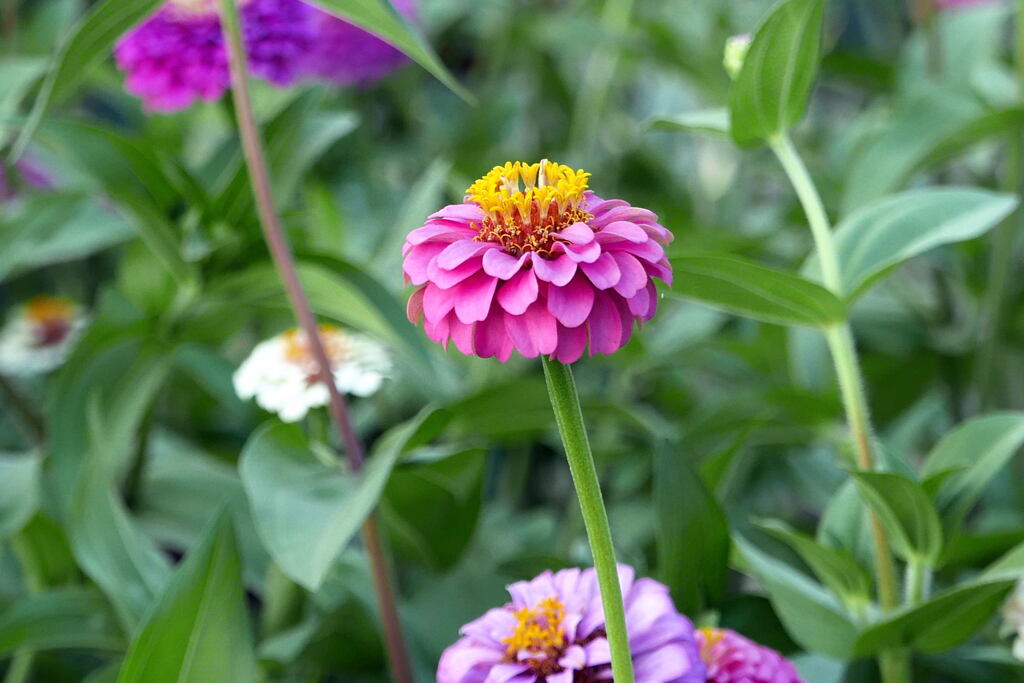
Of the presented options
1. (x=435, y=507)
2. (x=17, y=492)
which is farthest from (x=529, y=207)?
(x=17, y=492)

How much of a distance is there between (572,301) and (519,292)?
0.01 meters

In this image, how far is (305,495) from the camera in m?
0.41

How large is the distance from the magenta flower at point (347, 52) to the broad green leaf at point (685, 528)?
39 cm

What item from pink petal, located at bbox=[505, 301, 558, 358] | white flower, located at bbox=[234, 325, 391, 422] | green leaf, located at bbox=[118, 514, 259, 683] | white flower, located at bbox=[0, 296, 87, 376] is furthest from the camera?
white flower, located at bbox=[0, 296, 87, 376]

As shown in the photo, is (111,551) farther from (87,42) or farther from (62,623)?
(87,42)

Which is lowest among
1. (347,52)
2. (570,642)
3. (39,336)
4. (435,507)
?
(570,642)

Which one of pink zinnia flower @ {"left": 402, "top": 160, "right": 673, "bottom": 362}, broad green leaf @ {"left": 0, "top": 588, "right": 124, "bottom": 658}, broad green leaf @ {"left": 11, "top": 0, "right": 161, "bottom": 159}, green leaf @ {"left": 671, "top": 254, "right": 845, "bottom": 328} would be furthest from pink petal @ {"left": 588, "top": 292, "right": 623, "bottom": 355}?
broad green leaf @ {"left": 0, "top": 588, "right": 124, "bottom": 658}

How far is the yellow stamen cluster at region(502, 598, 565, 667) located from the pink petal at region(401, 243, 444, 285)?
108mm

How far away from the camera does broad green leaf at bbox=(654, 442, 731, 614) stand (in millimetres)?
412

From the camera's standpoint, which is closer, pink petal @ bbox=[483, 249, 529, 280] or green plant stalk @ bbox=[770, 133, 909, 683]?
pink petal @ bbox=[483, 249, 529, 280]

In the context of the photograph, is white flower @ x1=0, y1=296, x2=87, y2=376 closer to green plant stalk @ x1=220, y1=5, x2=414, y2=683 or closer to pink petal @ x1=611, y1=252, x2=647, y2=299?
green plant stalk @ x1=220, y1=5, x2=414, y2=683

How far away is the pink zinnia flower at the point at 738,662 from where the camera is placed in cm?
33

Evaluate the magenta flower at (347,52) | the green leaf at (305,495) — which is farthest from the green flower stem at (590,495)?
the magenta flower at (347,52)

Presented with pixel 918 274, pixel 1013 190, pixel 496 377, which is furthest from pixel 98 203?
pixel 918 274
